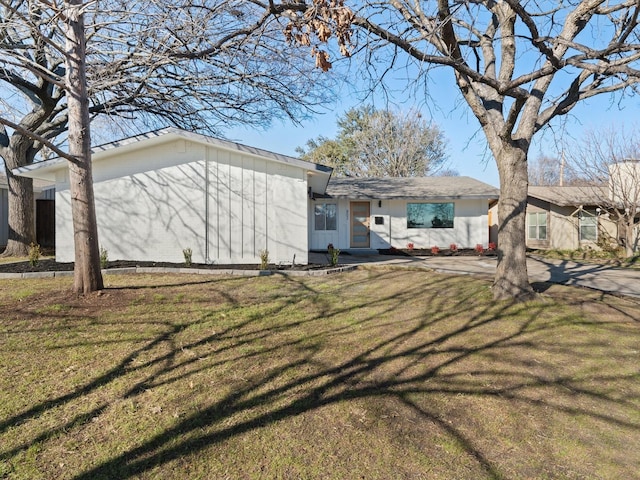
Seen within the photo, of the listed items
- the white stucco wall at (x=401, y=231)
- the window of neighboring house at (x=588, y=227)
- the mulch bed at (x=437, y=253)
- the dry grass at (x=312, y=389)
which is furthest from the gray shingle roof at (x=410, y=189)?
the dry grass at (x=312, y=389)

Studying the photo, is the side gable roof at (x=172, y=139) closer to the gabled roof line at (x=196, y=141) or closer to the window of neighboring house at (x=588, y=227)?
the gabled roof line at (x=196, y=141)

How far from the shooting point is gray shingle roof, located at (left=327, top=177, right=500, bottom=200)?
1379cm

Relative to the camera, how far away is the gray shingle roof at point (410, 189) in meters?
13.8

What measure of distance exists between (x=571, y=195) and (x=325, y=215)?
35.7 feet

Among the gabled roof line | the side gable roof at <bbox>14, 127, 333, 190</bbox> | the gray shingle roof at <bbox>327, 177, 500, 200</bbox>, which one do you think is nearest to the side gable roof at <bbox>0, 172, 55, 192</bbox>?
the side gable roof at <bbox>14, 127, 333, 190</bbox>

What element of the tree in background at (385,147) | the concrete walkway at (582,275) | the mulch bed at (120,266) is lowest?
the concrete walkway at (582,275)

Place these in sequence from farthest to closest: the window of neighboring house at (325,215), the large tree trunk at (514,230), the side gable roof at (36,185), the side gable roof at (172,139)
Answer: the side gable roof at (36,185) → the window of neighboring house at (325,215) → the side gable roof at (172,139) → the large tree trunk at (514,230)

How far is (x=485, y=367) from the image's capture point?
11.6ft

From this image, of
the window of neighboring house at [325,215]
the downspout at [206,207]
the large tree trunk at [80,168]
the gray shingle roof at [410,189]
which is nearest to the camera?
the large tree trunk at [80,168]

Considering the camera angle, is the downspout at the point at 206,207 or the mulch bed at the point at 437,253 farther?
the mulch bed at the point at 437,253

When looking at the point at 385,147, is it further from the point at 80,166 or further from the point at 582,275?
the point at 80,166

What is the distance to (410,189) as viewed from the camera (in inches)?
588

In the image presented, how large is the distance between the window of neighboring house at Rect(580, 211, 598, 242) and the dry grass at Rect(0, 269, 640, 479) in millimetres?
11677

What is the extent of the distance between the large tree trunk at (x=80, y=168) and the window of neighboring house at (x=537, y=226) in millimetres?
17297
